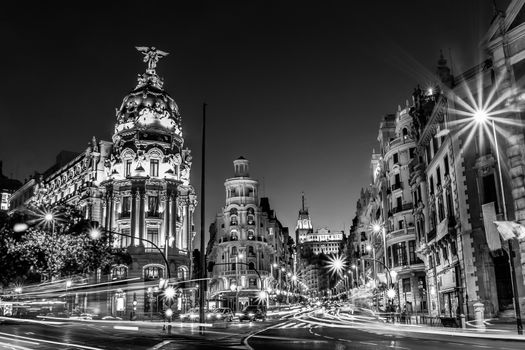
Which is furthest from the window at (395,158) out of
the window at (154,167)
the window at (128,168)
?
the window at (128,168)

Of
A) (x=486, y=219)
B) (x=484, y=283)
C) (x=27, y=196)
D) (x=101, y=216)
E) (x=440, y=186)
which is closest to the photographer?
(x=486, y=219)

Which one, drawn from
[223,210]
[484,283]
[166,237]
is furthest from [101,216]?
[484,283]

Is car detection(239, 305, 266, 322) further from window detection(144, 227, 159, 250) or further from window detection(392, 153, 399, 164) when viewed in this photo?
window detection(144, 227, 159, 250)

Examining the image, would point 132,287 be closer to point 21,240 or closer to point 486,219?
point 21,240

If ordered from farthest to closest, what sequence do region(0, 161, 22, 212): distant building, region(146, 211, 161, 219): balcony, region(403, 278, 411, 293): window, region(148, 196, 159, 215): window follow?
region(0, 161, 22, 212): distant building
region(148, 196, 159, 215): window
region(146, 211, 161, 219): balcony
region(403, 278, 411, 293): window

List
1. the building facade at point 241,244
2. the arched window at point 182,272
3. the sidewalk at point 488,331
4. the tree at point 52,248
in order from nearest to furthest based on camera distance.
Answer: the sidewalk at point 488,331 → the tree at point 52,248 → the arched window at point 182,272 → the building facade at point 241,244

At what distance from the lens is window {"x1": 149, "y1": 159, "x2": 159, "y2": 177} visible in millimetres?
79250

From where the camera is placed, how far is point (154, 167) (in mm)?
79562

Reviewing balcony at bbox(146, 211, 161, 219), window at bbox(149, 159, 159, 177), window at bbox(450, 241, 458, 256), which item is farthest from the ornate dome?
window at bbox(450, 241, 458, 256)

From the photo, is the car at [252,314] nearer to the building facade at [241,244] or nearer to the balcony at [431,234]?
the balcony at [431,234]

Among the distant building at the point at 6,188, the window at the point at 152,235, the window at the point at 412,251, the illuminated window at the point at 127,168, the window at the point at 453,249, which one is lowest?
the window at the point at 453,249

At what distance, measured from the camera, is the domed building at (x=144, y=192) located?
7456 cm

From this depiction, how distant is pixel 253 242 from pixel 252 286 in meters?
7.96

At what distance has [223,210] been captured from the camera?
10162 centimetres
